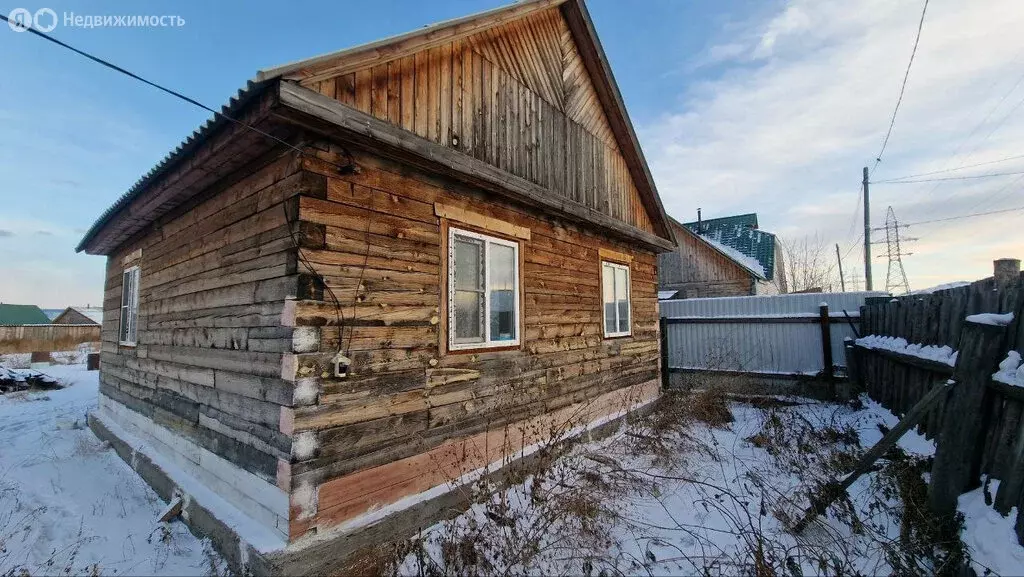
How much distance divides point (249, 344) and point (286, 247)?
109 cm

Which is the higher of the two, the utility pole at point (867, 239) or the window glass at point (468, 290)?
the utility pole at point (867, 239)

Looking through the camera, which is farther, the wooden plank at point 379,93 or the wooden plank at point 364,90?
the wooden plank at point 379,93

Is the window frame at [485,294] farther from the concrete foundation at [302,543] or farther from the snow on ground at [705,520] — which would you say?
the snow on ground at [705,520]

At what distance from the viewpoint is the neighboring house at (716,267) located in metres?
19.1

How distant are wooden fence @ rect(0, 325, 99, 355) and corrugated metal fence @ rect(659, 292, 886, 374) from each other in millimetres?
31909

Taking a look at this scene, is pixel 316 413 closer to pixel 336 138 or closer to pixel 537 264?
pixel 336 138

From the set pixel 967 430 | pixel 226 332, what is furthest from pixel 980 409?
pixel 226 332

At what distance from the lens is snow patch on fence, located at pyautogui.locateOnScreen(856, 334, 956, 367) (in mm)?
4502

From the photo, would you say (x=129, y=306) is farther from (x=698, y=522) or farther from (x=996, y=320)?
(x=996, y=320)

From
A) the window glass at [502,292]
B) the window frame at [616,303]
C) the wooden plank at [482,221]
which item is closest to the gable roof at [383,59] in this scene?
the window frame at [616,303]

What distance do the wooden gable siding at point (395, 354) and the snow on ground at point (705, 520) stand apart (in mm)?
748

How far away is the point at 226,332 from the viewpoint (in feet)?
A: 14.7

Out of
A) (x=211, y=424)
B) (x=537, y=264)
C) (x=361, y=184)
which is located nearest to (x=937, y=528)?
(x=537, y=264)

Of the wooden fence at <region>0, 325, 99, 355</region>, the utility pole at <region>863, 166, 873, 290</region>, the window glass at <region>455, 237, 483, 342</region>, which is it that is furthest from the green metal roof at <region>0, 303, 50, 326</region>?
the utility pole at <region>863, 166, 873, 290</region>
